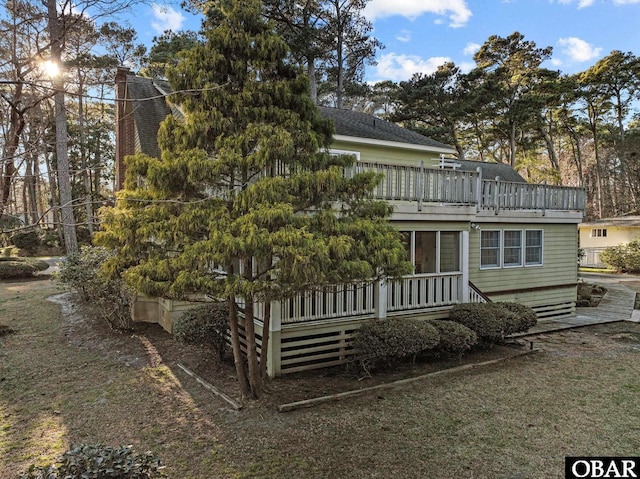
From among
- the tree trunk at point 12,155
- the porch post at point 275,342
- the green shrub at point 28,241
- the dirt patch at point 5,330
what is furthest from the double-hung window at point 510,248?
the green shrub at point 28,241

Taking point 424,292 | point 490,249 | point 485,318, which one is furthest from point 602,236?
point 424,292

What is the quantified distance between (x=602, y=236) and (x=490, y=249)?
25.2 m

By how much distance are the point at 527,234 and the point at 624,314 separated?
4.72 m

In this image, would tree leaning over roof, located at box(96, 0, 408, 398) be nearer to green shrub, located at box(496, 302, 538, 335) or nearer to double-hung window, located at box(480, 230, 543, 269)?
green shrub, located at box(496, 302, 538, 335)

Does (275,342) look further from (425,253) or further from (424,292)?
(425,253)

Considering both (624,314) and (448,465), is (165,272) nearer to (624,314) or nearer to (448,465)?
(448,465)

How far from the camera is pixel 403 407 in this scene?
21.3 feet

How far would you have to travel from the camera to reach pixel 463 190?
10.4 meters

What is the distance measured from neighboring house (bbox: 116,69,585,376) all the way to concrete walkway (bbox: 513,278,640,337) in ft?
1.72

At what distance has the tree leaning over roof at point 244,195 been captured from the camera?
5.25 m

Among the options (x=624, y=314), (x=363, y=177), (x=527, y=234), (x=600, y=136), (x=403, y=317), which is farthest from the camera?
(x=600, y=136)

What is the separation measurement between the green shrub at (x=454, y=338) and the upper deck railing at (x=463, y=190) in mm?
2734

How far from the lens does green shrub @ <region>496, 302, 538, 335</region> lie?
30.8ft

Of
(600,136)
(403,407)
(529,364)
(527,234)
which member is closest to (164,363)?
(403,407)
